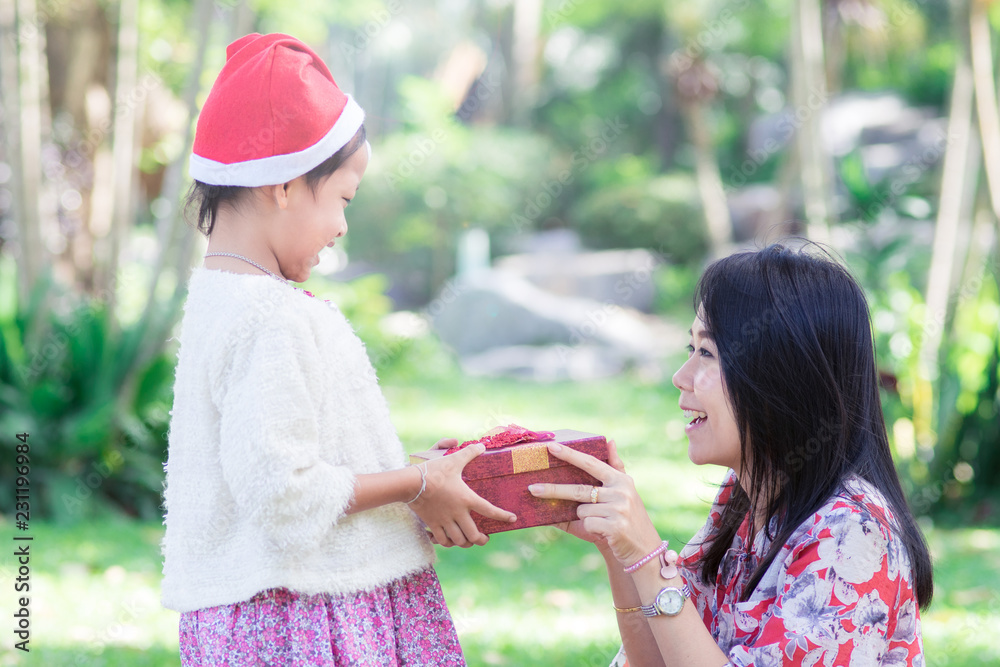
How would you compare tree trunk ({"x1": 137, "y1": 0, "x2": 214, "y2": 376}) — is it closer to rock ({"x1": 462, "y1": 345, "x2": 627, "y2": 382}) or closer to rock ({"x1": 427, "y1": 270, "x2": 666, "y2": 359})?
rock ({"x1": 462, "y1": 345, "x2": 627, "y2": 382})

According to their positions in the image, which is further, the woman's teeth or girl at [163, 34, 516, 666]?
the woman's teeth

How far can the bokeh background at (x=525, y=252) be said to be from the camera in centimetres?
495

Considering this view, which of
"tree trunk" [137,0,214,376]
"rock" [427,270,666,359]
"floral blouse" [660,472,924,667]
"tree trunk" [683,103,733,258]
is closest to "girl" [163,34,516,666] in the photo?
"floral blouse" [660,472,924,667]

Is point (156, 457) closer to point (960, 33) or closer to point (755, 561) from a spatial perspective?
point (755, 561)

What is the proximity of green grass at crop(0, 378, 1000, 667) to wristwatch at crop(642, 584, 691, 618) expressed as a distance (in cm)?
155

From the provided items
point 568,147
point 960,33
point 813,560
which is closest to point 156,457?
point 813,560

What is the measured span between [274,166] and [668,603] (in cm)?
106

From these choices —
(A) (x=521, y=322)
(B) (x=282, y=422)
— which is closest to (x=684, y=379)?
(B) (x=282, y=422)

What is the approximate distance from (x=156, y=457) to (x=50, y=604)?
1.88 metres

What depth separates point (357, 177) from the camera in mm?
1781

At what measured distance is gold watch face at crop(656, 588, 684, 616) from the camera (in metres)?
1.70

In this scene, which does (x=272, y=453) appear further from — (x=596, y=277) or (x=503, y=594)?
(x=596, y=277)

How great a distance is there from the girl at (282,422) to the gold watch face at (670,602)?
1.02 ft

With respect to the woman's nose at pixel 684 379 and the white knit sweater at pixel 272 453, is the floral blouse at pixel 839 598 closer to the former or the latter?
the woman's nose at pixel 684 379
